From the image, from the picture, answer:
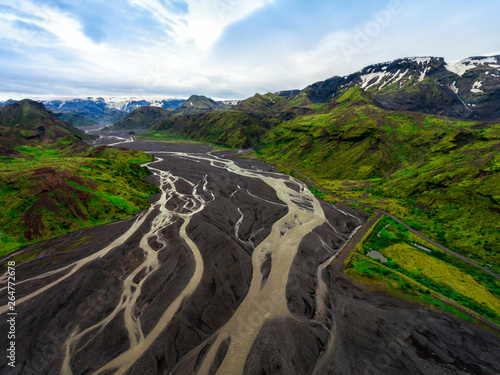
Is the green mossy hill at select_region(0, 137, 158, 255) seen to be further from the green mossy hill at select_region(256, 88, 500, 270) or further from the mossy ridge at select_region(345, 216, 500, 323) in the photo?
the green mossy hill at select_region(256, 88, 500, 270)

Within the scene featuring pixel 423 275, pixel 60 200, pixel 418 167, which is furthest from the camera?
pixel 418 167

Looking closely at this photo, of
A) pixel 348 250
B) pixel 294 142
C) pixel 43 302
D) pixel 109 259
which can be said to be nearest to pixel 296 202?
pixel 348 250

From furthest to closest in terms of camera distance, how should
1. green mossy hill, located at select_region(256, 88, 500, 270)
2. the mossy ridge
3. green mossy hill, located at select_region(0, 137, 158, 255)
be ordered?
green mossy hill, located at select_region(256, 88, 500, 270)
green mossy hill, located at select_region(0, 137, 158, 255)
the mossy ridge

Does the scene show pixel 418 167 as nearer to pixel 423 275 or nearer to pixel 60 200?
pixel 423 275

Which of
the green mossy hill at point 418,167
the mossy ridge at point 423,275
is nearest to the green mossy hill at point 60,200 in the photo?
the mossy ridge at point 423,275

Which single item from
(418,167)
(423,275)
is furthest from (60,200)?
(418,167)

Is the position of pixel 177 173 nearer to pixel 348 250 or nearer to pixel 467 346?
pixel 348 250

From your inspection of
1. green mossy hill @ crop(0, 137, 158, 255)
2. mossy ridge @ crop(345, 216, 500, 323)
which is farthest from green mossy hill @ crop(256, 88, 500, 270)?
green mossy hill @ crop(0, 137, 158, 255)

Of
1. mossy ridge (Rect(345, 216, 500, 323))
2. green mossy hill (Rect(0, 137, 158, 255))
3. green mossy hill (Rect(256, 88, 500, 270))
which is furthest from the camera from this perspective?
green mossy hill (Rect(256, 88, 500, 270))
